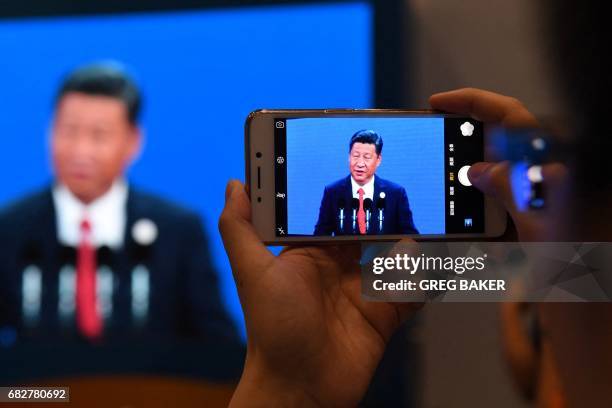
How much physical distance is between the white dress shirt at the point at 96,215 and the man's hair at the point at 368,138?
0.47 metres

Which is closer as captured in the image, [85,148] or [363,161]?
[363,161]

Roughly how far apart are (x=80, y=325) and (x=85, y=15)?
0.51 meters

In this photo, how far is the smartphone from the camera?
25.3 inches

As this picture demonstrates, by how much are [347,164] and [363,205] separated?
0.16 feet

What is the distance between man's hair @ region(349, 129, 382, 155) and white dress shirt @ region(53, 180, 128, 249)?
47 cm

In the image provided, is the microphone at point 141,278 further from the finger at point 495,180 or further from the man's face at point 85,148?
the finger at point 495,180

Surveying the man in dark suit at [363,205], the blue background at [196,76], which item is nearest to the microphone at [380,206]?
the man in dark suit at [363,205]

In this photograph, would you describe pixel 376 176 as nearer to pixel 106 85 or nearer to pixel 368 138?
pixel 368 138

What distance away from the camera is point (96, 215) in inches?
37.7

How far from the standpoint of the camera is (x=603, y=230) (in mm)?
756

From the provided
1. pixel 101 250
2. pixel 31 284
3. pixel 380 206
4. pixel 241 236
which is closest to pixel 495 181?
pixel 380 206

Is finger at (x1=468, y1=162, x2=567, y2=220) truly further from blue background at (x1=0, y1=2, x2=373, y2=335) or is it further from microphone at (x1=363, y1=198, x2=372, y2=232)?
blue background at (x1=0, y1=2, x2=373, y2=335)

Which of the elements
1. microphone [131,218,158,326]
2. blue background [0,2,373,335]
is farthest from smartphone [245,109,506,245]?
microphone [131,218,158,326]

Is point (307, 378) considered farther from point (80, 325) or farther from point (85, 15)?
point (85, 15)
